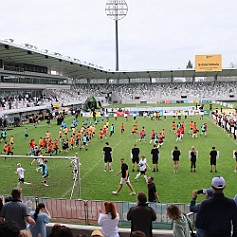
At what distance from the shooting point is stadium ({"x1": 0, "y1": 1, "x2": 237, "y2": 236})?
12.1m

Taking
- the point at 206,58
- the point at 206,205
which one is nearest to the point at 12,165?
the point at 206,205

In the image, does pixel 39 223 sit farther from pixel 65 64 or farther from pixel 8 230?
pixel 65 64

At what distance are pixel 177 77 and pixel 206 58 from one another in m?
13.7

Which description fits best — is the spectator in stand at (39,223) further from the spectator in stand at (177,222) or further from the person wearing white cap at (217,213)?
the person wearing white cap at (217,213)

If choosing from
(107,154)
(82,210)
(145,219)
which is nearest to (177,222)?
(145,219)

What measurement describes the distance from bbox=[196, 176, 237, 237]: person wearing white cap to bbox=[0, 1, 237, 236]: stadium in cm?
226

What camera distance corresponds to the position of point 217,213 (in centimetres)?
446

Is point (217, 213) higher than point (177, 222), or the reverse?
point (217, 213)

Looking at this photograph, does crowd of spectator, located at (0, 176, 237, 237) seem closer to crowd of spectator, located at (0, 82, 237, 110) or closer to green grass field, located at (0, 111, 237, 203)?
green grass field, located at (0, 111, 237, 203)

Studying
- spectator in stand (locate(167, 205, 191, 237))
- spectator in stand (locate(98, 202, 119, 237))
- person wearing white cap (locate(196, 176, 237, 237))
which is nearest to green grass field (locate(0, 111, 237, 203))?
spectator in stand (locate(98, 202, 119, 237))

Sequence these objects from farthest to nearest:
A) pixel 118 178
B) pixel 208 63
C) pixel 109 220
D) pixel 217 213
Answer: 1. pixel 208 63
2. pixel 118 178
3. pixel 109 220
4. pixel 217 213

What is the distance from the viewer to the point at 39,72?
5800 centimetres

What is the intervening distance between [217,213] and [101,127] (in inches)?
1232

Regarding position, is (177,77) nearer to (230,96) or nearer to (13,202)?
(230,96)
